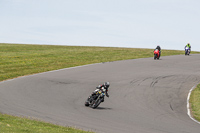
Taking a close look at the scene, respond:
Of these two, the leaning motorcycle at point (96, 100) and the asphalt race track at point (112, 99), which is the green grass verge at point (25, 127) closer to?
the asphalt race track at point (112, 99)

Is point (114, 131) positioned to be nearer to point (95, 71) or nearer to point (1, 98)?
point (1, 98)

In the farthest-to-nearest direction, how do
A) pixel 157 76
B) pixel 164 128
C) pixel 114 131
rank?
pixel 157 76
pixel 164 128
pixel 114 131

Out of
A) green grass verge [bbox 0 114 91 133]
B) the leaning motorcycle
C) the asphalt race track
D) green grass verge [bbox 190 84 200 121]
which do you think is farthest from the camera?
green grass verge [bbox 190 84 200 121]

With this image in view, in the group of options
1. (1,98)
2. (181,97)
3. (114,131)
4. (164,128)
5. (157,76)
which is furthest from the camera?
(157,76)

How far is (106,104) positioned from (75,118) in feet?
14.1

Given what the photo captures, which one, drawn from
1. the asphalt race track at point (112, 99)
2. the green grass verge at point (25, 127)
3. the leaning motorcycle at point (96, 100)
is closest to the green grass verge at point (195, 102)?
the asphalt race track at point (112, 99)

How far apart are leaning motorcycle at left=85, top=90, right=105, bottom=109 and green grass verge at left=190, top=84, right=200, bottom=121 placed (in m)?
4.83

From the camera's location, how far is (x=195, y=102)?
18984 millimetres

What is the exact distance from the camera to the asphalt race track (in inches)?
516

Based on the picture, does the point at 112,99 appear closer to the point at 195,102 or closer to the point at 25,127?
the point at 195,102

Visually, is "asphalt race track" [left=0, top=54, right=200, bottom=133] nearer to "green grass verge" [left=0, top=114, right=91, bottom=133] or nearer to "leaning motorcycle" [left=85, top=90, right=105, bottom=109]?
"leaning motorcycle" [left=85, top=90, right=105, bottom=109]

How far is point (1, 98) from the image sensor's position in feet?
54.6

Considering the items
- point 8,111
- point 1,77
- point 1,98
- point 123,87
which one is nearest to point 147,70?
point 123,87

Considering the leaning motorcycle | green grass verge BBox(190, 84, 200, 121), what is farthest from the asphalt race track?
green grass verge BBox(190, 84, 200, 121)
